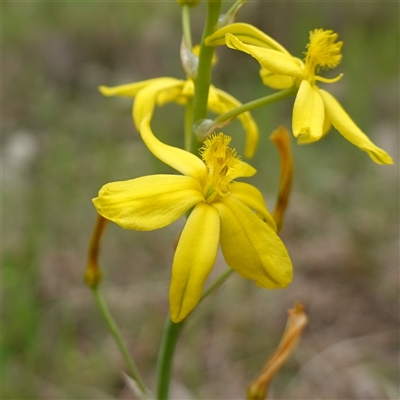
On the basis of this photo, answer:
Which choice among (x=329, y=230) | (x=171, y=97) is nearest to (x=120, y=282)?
(x=329, y=230)

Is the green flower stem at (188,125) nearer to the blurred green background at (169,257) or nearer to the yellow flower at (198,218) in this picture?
the yellow flower at (198,218)

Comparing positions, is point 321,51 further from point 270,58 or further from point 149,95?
point 149,95

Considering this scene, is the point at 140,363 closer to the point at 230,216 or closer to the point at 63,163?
the point at 63,163

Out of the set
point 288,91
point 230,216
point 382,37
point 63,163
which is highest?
point 288,91

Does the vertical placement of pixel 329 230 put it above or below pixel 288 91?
below

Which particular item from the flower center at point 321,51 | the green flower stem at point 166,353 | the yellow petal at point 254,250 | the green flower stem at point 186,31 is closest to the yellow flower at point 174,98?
the green flower stem at point 186,31

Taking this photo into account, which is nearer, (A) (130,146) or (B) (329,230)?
(B) (329,230)

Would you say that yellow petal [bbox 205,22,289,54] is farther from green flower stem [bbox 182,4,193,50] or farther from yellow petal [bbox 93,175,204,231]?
yellow petal [bbox 93,175,204,231]
